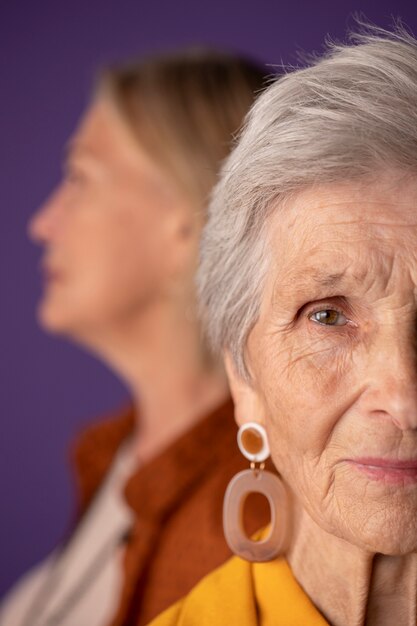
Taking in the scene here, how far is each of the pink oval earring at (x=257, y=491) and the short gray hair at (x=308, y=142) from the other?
12 centimetres

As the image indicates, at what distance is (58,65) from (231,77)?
127 centimetres

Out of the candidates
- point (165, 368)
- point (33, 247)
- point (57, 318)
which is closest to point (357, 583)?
point (165, 368)

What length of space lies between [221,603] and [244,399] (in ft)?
0.79

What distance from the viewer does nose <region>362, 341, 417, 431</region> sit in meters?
0.97

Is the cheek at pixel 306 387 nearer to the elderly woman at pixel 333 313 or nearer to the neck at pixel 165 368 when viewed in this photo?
the elderly woman at pixel 333 313

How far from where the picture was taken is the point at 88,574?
1975 mm

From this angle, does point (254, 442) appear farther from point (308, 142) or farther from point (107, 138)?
point (107, 138)

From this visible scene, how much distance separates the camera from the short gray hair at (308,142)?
99 cm

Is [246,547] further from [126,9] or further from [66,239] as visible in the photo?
[126,9]

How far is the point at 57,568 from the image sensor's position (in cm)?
208

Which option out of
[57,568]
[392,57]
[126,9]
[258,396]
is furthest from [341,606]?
[126,9]

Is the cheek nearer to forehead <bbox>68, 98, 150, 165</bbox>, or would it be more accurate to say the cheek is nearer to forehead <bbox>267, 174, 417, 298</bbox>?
forehead <bbox>267, 174, 417, 298</bbox>

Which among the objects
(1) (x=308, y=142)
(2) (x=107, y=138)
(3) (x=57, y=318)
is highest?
(1) (x=308, y=142)

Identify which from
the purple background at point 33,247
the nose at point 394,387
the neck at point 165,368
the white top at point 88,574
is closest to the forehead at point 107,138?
the neck at point 165,368
